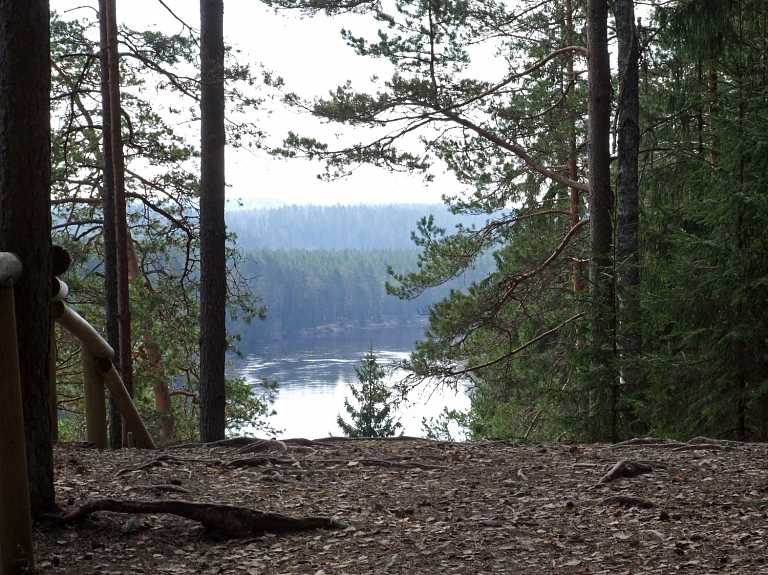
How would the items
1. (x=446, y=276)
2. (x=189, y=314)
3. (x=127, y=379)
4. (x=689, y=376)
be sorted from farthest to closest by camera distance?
1. (x=189, y=314)
2. (x=446, y=276)
3. (x=127, y=379)
4. (x=689, y=376)

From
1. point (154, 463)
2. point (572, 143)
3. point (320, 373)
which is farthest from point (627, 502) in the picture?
point (320, 373)

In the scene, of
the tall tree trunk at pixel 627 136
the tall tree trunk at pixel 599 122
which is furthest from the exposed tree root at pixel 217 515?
the tall tree trunk at pixel 599 122

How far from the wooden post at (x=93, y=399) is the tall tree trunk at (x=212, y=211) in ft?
6.14

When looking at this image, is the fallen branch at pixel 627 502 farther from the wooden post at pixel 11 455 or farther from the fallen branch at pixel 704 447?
the wooden post at pixel 11 455

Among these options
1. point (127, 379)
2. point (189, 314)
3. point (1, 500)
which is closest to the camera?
point (1, 500)

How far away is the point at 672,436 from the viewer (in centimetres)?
615

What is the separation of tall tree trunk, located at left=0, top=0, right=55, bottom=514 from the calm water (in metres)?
19.4

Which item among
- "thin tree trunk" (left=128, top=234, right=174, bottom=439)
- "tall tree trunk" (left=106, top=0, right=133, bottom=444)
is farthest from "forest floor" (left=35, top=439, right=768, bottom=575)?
"thin tree trunk" (left=128, top=234, right=174, bottom=439)

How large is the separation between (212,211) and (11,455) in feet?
16.2

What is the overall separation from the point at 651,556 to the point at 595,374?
3.17m

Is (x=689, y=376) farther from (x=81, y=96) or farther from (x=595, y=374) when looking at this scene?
(x=81, y=96)

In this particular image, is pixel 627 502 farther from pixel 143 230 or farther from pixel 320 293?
pixel 320 293

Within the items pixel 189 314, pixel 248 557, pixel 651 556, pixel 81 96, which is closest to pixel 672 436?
pixel 651 556

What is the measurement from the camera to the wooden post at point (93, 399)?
5492mm
